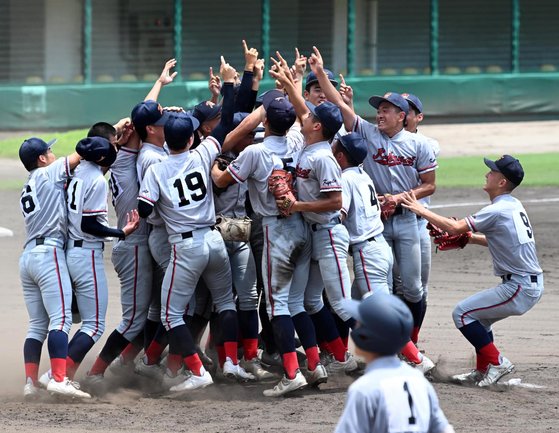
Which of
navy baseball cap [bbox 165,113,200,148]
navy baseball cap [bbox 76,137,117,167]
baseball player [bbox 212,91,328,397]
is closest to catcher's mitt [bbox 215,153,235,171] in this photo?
baseball player [bbox 212,91,328,397]

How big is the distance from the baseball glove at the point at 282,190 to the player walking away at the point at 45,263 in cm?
121

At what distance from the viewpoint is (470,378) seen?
7383mm

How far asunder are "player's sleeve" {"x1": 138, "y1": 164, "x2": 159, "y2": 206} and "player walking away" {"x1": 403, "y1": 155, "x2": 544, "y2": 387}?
1565 mm

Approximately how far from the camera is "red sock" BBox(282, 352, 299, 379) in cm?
696

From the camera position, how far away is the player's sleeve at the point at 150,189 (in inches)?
271

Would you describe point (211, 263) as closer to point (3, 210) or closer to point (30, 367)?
point (30, 367)

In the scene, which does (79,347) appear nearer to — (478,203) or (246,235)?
(246,235)

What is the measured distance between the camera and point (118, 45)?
68.1ft

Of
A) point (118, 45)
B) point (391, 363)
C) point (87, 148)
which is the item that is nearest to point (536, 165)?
point (118, 45)

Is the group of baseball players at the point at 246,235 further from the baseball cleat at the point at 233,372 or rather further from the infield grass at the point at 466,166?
the infield grass at the point at 466,166

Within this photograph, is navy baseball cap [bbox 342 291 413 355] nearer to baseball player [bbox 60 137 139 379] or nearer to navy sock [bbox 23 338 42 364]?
baseball player [bbox 60 137 139 379]

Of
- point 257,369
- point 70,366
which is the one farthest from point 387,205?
point 70,366

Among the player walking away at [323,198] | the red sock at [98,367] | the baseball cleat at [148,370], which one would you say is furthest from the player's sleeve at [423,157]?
the red sock at [98,367]

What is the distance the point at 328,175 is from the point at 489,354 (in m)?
1.60
